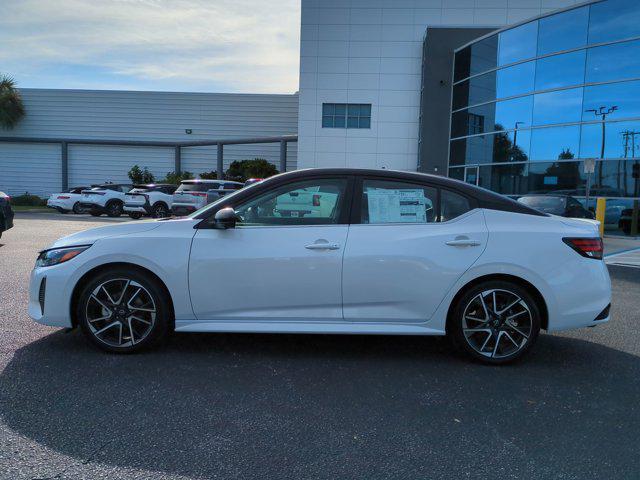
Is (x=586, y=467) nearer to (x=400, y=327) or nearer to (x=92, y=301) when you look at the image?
(x=400, y=327)

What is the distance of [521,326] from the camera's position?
13.5ft

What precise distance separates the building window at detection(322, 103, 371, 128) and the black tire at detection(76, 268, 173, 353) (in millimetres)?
23983

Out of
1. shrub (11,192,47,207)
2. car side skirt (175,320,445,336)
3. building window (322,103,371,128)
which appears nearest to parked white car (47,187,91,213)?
shrub (11,192,47,207)

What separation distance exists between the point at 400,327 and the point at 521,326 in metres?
0.99

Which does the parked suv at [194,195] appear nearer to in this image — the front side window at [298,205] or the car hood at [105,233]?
the car hood at [105,233]

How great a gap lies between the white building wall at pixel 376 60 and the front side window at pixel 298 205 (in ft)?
74.8

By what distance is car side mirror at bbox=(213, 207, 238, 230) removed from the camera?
3947 mm

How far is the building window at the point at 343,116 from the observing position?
27031mm

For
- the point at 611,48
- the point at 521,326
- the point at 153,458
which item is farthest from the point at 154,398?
the point at 611,48

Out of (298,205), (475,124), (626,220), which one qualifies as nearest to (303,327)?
(298,205)

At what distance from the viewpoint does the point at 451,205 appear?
4.21 meters

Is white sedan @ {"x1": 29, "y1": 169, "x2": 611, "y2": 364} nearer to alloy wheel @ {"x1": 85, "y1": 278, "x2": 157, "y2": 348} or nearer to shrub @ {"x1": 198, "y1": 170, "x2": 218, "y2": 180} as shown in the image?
alloy wheel @ {"x1": 85, "y1": 278, "x2": 157, "y2": 348}

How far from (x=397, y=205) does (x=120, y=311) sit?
2.44 metres

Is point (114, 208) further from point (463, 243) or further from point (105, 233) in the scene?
point (463, 243)
